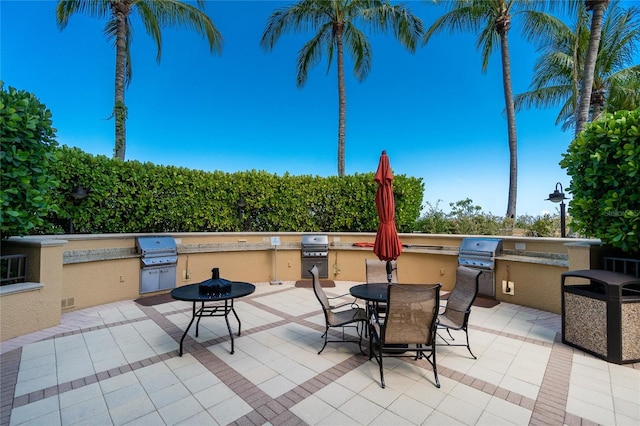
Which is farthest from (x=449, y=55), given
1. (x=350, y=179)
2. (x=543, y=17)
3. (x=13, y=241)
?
(x=13, y=241)

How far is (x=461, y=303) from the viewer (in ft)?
12.2

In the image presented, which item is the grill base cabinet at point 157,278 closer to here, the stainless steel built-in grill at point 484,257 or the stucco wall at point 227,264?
the stucco wall at point 227,264

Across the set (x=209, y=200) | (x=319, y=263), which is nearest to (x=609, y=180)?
(x=319, y=263)

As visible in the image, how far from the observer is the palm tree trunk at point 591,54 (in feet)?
24.2

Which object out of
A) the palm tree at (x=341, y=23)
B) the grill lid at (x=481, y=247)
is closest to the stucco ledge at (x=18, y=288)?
the grill lid at (x=481, y=247)

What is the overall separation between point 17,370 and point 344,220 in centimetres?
711

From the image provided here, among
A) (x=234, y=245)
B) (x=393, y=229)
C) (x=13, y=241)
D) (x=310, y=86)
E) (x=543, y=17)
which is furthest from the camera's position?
(x=310, y=86)

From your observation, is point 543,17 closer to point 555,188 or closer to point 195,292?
point 555,188

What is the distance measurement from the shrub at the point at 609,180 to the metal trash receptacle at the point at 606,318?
0.65 m

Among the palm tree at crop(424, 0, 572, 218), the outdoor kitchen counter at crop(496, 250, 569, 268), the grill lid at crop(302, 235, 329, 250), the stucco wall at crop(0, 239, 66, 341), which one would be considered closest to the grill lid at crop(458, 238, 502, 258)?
the outdoor kitchen counter at crop(496, 250, 569, 268)

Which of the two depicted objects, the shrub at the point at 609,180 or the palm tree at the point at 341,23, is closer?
the shrub at the point at 609,180

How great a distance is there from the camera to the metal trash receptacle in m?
3.35

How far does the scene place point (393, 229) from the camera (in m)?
4.23

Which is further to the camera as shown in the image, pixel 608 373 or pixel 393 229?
pixel 393 229
